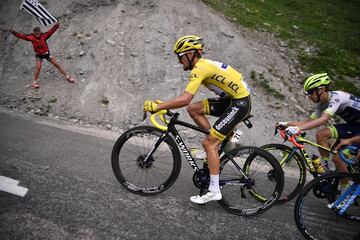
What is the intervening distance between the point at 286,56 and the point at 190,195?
960 centimetres

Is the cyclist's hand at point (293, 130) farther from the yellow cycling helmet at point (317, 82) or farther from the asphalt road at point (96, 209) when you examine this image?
the asphalt road at point (96, 209)

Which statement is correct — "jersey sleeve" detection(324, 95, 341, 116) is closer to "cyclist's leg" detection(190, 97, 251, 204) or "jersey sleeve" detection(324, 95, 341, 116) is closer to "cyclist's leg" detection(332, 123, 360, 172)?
"cyclist's leg" detection(332, 123, 360, 172)

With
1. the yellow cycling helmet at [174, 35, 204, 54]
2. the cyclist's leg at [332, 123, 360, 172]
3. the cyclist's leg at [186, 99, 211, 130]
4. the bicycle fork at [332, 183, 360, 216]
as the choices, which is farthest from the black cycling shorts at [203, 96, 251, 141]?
the cyclist's leg at [332, 123, 360, 172]

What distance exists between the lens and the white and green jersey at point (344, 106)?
512 centimetres

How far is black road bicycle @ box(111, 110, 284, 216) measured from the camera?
471cm

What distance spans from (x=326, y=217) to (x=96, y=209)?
156 inches

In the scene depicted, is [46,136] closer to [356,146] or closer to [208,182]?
[208,182]

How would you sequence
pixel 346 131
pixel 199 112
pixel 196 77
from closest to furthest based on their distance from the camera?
pixel 196 77, pixel 199 112, pixel 346 131

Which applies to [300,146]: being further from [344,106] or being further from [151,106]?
[151,106]

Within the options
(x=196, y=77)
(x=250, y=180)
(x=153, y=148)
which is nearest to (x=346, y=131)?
Result: (x=250, y=180)

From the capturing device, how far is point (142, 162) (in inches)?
192

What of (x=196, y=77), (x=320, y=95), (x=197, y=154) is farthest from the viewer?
(x=320, y=95)

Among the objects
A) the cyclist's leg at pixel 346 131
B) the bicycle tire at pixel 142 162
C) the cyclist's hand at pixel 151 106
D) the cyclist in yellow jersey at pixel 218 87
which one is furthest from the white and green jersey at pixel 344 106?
the cyclist's hand at pixel 151 106

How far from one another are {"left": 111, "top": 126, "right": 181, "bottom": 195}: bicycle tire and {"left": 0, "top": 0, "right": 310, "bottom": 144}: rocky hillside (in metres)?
3.05
